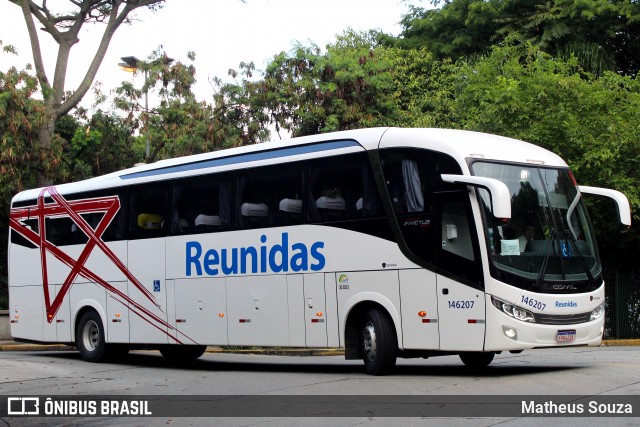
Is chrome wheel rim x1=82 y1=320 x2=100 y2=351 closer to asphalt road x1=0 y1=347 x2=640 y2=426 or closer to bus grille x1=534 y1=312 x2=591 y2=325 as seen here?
asphalt road x1=0 y1=347 x2=640 y2=426

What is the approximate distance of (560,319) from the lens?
Result: 44.1ft

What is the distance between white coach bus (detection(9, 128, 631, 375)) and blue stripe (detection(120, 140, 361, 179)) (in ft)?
0.09

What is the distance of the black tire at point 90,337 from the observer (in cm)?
1983

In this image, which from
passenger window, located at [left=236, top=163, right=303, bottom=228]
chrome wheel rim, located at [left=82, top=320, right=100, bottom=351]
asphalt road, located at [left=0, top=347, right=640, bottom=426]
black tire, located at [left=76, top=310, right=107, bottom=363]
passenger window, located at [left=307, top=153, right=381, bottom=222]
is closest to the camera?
asphalt road, located at [left=0, top=347, right=640, bottom=426]

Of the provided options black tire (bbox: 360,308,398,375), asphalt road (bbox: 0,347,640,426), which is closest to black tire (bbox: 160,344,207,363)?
asphalt road (bbox: 0,347,640,426)

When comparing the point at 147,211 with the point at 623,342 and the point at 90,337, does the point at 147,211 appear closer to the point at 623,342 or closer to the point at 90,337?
the point at 90,337

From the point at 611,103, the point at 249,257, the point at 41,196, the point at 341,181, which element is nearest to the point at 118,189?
the point at 41,196

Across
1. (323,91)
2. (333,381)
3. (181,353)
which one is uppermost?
(323,91)

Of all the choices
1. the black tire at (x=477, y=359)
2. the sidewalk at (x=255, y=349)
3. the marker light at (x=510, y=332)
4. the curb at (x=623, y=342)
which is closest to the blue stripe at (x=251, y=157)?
the marker light at (x=510, y=332)

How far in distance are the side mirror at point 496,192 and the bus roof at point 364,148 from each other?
365 mm

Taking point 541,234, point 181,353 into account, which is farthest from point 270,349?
point 541,234

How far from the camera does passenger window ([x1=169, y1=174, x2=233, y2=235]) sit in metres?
17.1

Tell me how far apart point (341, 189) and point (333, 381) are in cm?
299

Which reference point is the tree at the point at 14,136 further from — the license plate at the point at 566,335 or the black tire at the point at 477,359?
the license plate at the point at 566,335
